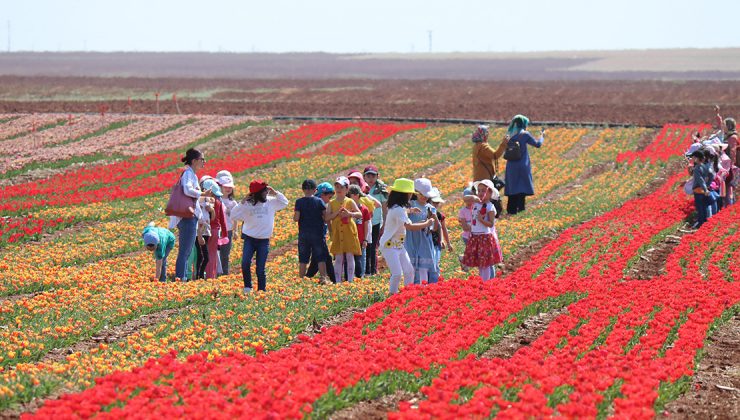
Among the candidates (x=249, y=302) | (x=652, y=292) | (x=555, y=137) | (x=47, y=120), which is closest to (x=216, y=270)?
(x=249, y=302)

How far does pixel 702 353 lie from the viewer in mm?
12711

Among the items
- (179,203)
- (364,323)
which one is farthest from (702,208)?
(364,323)

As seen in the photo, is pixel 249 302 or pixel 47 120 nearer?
pixel 249 302

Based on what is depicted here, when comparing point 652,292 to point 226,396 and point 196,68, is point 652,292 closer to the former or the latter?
point 226,396

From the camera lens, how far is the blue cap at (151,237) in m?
17.5

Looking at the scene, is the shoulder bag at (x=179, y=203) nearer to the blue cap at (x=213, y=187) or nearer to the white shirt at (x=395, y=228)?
the blue cap at (x=213, y=187)

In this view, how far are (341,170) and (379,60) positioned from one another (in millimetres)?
162163

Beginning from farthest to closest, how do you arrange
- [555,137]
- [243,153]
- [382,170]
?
[555,137], [243,153], [382,170]

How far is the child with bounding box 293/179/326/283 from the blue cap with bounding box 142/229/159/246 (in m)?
2.25

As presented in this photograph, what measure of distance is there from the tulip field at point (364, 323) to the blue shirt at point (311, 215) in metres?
0.94

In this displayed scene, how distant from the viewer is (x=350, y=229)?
17734 mm

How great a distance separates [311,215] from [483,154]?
9080 mm

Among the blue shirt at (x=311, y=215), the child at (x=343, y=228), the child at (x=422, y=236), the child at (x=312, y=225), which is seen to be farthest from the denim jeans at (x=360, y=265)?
the child at (x=422, y=236)

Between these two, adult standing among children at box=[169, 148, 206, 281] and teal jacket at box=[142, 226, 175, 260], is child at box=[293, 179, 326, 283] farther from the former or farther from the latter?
teal jacket at box=[142, 226, 175, 260]
